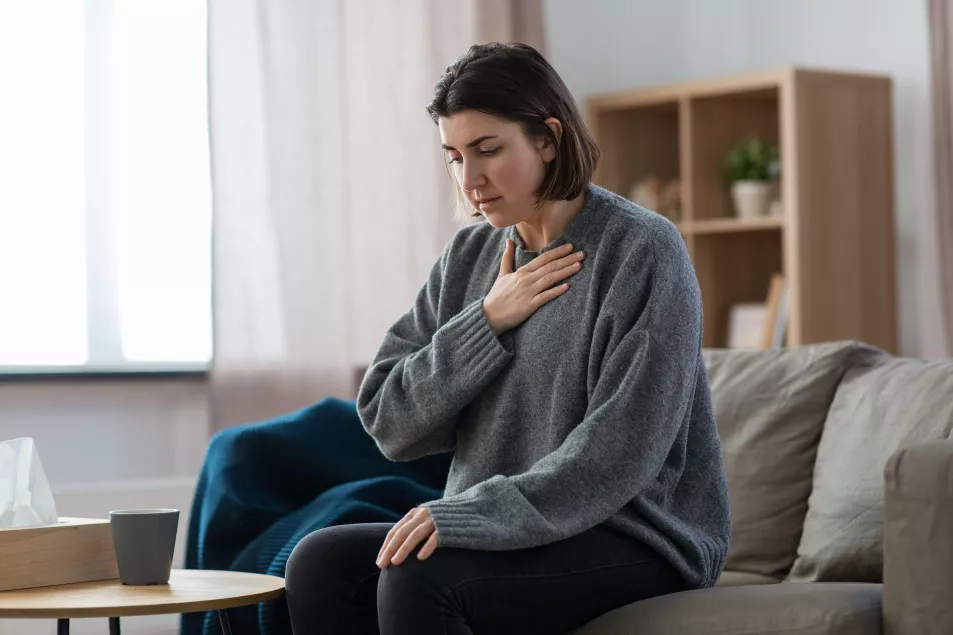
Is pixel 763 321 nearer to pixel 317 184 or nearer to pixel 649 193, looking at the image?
pixel 649 193

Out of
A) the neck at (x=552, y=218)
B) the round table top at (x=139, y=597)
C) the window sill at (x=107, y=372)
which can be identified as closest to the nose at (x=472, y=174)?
the neck at (x=552, y=218)

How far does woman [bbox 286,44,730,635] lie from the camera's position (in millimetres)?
1483

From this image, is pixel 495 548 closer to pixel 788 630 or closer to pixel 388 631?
pixel 388 631

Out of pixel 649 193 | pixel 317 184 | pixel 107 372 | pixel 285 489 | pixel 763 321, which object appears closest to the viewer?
pixel 285 489

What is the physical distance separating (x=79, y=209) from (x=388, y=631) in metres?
2.09

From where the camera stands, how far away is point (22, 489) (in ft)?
5.56

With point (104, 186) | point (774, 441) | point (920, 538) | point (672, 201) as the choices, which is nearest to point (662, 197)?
point (672, 201)

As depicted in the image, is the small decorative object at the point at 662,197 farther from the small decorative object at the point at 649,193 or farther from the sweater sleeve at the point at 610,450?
the sweater sleeve at the point at 610,450

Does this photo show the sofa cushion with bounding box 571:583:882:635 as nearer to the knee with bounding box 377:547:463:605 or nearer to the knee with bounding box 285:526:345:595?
the knee with bounding box 377:547:463:605

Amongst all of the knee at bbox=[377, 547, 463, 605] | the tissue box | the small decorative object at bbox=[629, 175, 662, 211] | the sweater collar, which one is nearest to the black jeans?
the knee at bbox=[377, 547, 463, 605]

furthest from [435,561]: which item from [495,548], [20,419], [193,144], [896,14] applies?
[896,14]

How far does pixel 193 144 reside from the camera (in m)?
3.40

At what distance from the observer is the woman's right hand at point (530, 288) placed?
170cm

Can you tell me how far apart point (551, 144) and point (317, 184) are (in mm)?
1850
